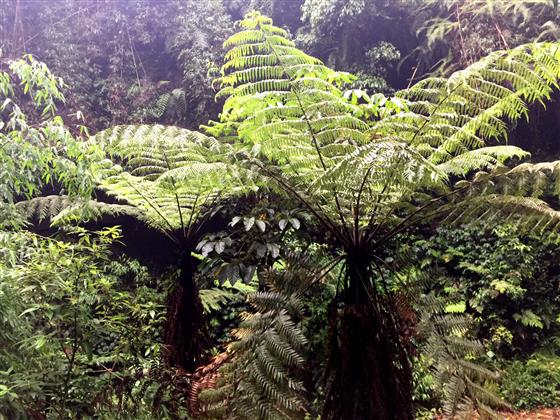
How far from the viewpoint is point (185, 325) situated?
2529 millimetres

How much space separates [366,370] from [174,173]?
121 centimetres

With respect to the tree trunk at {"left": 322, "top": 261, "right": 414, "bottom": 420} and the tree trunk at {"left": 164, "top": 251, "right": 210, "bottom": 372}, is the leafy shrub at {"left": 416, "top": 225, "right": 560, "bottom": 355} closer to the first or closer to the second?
the tree trunk at {"left": 164, "top": 251, "right": 210, "bottom": 372}

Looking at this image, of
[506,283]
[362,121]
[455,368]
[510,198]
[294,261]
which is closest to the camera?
[455,368]

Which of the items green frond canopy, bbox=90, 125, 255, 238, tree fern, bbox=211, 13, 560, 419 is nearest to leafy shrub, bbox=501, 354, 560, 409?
tree fern, bbox=211, 13, 560, 419

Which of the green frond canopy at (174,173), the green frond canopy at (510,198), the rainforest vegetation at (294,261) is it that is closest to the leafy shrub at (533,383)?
the rainforest vegetation at (294,261)

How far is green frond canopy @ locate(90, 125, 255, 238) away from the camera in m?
2.12

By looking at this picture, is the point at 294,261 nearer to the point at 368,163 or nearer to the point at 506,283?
the point at 368,163

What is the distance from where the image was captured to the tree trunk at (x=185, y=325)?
246cm

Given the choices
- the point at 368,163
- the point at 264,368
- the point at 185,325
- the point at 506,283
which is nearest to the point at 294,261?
the point at 264,368

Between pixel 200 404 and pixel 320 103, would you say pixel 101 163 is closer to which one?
pixel 320 103

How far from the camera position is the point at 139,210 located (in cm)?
313

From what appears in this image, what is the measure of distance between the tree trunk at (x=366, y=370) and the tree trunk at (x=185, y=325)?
1031mm

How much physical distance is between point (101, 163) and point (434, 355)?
7.14 feet

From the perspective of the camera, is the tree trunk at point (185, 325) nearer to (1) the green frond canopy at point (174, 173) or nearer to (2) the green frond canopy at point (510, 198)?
(1) the green frond canopy at point (174, 173)
